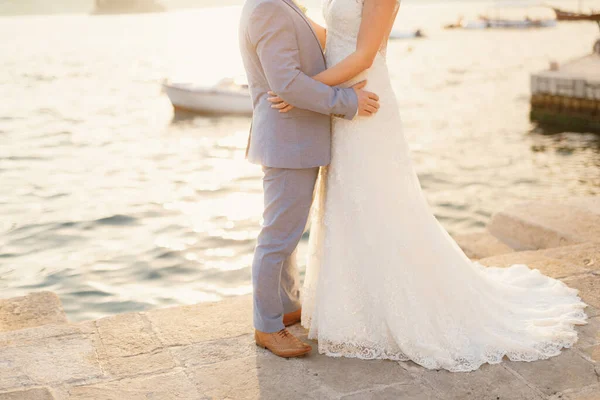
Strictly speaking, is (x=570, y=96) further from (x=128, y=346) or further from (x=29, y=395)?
(x=29, y=395)

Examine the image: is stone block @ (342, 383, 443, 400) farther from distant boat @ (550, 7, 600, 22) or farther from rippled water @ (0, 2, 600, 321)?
distant boat @ (550, 7, 600, 22)

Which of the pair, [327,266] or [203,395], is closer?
[203,395]

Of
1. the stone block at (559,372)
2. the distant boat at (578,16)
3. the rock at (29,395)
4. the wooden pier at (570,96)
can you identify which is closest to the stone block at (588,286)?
the stone block at (559,372)

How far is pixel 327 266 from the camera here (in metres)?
3.34

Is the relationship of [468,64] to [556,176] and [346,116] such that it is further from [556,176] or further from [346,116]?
[346,116]

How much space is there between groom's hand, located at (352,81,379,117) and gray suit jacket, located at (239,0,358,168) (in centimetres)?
4

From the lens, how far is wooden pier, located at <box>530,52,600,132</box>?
767 inches

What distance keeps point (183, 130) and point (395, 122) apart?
1976cm

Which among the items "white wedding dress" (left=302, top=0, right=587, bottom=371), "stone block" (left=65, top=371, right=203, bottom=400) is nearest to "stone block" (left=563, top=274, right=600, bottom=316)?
"white wedding dress" (left=302, top=0, right=587, bottom=371)

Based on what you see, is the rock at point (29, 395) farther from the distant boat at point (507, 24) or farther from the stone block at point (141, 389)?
the distant boat at point (507, 24)

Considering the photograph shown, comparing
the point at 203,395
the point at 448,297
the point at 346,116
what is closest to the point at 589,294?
the point at 448,297

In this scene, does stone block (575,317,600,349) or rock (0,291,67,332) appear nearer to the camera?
stone block (575,317,600,349)

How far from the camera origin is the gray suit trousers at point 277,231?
3229 mm

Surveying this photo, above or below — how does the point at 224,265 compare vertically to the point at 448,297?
below
